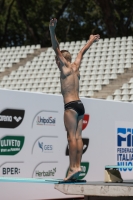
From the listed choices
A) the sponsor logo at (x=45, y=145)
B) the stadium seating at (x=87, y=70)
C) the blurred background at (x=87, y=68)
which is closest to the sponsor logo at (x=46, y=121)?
the sponsor logo at (x=45, y=145)

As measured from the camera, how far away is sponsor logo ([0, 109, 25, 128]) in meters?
9.22

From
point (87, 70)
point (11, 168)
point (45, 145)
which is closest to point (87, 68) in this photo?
point (87, 70)

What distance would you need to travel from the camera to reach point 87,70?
2266 centimetres

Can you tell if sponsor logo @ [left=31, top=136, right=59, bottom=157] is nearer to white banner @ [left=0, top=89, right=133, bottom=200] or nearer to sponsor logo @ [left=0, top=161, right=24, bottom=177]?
white banner @ [left=0, top=89, right=133, bottom=200]

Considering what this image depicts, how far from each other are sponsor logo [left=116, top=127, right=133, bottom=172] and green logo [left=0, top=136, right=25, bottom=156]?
314 cm

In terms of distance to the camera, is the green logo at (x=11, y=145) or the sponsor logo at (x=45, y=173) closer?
the green logo at (x=11, y=145)

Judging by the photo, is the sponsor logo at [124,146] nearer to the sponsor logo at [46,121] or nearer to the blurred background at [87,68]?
the sponsor logo at [46,121]

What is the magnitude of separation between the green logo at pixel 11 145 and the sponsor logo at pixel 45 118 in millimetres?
474

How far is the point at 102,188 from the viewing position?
19.8 feet

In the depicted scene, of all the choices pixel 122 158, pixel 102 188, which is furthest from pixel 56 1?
pixel 102 188

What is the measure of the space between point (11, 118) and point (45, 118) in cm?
90

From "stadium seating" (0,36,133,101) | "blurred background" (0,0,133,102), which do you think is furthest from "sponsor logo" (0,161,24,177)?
"stadium seating" (0,36,133,101)

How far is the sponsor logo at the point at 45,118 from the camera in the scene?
9922mm

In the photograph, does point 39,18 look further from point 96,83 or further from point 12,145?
point 12,145
